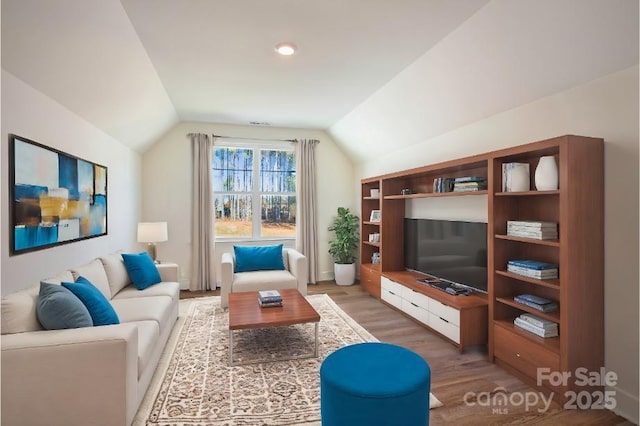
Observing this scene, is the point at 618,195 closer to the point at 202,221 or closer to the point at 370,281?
the point at 370,281

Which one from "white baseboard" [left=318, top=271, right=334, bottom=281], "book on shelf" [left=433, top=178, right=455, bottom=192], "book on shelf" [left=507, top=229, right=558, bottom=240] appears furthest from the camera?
"white baseboard" [left=318, top=271, right=334, bottom=281]

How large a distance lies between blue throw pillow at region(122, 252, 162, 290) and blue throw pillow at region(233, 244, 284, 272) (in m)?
1.16

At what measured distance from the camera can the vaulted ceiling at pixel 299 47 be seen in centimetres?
207

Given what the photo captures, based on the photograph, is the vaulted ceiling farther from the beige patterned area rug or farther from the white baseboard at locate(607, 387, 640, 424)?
the beige patterned area rug

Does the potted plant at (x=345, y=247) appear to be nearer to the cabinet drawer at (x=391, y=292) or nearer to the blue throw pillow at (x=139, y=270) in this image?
the cabinet drawer at (x=391, y=292)

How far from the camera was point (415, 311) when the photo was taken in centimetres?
375

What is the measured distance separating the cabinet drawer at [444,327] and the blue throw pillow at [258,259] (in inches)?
85.8

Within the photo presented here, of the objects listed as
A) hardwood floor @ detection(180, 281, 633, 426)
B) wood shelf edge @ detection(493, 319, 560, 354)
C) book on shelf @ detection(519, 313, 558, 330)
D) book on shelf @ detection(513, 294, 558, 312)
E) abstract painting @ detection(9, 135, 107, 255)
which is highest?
abstract painting @ detection(9, 135, 107, 255)

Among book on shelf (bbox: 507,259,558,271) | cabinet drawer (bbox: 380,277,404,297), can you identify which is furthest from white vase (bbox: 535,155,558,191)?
cabinet drawer (bbox: 380,277,404,297)

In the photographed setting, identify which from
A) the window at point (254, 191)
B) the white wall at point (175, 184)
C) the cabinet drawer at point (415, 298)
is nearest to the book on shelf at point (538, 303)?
the cabinet drawer at point (415, 298)

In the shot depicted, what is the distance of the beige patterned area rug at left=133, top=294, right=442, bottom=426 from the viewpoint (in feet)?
7.04

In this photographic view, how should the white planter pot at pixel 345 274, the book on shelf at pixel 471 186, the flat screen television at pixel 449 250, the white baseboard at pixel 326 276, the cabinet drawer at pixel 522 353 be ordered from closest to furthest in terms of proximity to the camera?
1. the cabinet drawer at pixel 522 353
2. the book on shelf at pixel 471 186
3. the flat screen television at pixel 449 250
4. the white planter pot at pixel 345 274
5. the white baseboard at pixel 326 276

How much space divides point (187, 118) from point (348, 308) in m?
3.74

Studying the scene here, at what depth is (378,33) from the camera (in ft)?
8.84
